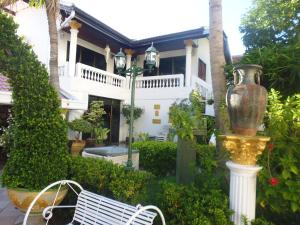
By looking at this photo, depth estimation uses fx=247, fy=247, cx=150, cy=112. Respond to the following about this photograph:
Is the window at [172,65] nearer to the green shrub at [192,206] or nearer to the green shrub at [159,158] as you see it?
the green shrub at [159,158]

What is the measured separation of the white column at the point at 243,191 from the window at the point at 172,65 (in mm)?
17125

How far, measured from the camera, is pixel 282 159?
159 inches

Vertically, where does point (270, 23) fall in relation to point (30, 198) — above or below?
above

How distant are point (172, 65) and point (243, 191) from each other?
57.9ft

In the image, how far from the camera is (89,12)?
15.9m

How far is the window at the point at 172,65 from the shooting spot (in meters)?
20.6

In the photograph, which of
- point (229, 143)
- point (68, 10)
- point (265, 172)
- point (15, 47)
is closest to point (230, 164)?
point (229, 143)

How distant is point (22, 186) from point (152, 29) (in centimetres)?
1794

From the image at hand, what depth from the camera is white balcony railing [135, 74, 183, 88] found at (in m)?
17.9

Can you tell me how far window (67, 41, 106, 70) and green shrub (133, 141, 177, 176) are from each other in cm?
1069

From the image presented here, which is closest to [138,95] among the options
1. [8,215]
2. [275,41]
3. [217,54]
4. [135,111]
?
[135,111]

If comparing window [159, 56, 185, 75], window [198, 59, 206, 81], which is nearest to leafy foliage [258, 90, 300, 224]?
window [159, 56, 185, 75]

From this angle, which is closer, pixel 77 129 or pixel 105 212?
pixel 105 212

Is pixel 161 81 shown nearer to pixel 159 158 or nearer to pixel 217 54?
pixel 159 158
